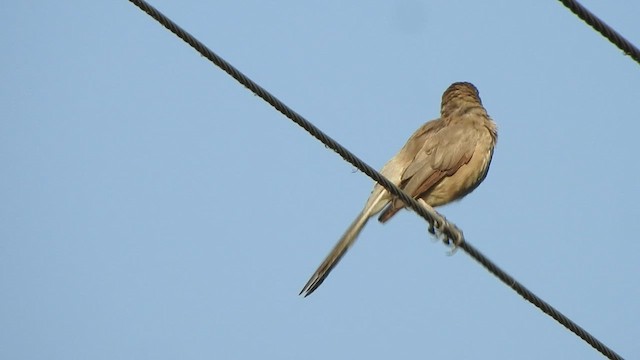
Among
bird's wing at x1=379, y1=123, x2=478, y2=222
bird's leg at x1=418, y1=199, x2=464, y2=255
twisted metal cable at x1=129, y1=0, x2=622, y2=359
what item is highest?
bird's wing at x1=379, y1=123, x2=478, y2=222

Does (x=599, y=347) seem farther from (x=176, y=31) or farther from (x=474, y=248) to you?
(x=176, y=31)

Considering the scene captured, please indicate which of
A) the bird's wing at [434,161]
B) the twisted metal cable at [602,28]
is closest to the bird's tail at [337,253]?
the bird's wing at [434,161]

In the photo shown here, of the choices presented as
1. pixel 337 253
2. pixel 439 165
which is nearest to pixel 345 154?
pixel 337 253

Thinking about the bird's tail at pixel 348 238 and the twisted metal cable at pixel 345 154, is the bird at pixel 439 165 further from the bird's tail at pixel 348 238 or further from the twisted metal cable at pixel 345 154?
the twisted metal cable at pixel 345 154

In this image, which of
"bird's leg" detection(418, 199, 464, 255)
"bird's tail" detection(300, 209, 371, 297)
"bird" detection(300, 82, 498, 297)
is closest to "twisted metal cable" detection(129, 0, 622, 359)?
"bird's leg" detection(418, 199, 464, 255)

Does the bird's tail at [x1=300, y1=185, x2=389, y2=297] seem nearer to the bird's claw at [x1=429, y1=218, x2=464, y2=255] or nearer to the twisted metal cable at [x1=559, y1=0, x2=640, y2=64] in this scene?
the bird's claw at [x1=429, y1=218, x2=464, y2=255]
